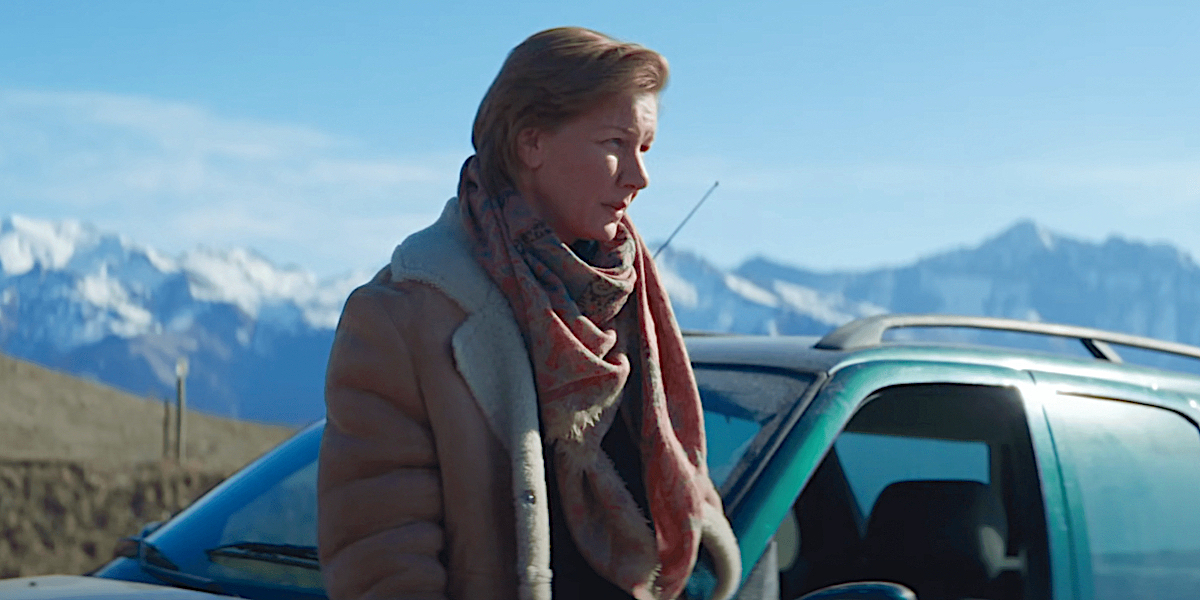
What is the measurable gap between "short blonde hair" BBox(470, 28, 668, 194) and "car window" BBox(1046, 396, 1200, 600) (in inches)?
58.7

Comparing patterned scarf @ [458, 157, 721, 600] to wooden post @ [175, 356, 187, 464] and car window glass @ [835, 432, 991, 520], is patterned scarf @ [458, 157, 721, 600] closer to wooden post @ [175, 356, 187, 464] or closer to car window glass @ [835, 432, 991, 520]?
car window glass @ [835, 432, 991, 520]

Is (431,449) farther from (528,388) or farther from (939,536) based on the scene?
(939,536)

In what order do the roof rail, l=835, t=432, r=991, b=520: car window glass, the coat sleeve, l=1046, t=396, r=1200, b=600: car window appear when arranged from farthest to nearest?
l=835, t=432, r=991, b=520: car window glass
l=1046, t=396, r=1200, b=600: car window
the roof rail
the coat sleeve

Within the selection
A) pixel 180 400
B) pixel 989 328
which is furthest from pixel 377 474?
pixel 180 400

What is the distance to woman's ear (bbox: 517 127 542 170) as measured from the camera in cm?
234

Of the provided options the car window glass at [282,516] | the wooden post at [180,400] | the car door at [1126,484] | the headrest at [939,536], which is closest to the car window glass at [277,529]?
the car window glass at [282,516]

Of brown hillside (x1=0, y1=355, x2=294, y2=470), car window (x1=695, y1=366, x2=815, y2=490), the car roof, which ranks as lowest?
car window (x1=695, y1=366, x2=815, y2=490)

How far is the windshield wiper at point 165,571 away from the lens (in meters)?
3.16

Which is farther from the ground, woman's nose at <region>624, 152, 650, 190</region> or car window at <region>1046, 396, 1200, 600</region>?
woman's nose at <region>624, 152, 650, 190</region>

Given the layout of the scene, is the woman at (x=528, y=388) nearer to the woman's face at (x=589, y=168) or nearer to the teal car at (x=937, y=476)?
the woman's face at (x=589, y=168)

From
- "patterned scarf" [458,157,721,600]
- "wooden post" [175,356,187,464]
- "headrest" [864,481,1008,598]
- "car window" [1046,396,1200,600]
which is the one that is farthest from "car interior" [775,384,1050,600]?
"wooden post" [175,356,187,464]

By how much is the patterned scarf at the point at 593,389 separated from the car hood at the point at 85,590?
1.04m

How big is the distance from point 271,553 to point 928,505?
147 centimetres

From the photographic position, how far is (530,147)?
235 cm
